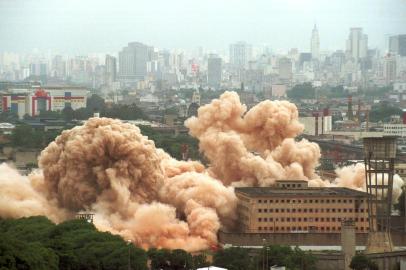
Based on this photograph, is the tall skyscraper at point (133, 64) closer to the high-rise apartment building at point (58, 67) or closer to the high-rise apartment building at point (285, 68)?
the high-rise apartment building at point (58, 67)

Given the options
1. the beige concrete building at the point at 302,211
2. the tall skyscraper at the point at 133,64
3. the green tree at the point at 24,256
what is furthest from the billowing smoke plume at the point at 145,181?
the tall skyscraper at the point at 133,64

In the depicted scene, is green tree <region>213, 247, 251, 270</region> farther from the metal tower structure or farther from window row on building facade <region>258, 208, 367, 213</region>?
window row on building facade <region>258, 208, 367, 213</region>

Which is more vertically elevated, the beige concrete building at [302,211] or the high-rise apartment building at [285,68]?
the high-rise apartment building at [285,68]

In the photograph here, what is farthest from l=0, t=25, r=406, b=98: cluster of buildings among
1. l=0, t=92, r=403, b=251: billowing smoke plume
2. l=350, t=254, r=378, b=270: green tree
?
l=350, t=254, r=378, b=270: green tree

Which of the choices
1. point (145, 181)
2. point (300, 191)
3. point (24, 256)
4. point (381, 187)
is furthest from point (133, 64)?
point (24, 256)

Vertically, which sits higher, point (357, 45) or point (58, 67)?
point (357, 45)

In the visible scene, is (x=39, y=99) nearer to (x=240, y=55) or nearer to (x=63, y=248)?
(x=63, y=248)
